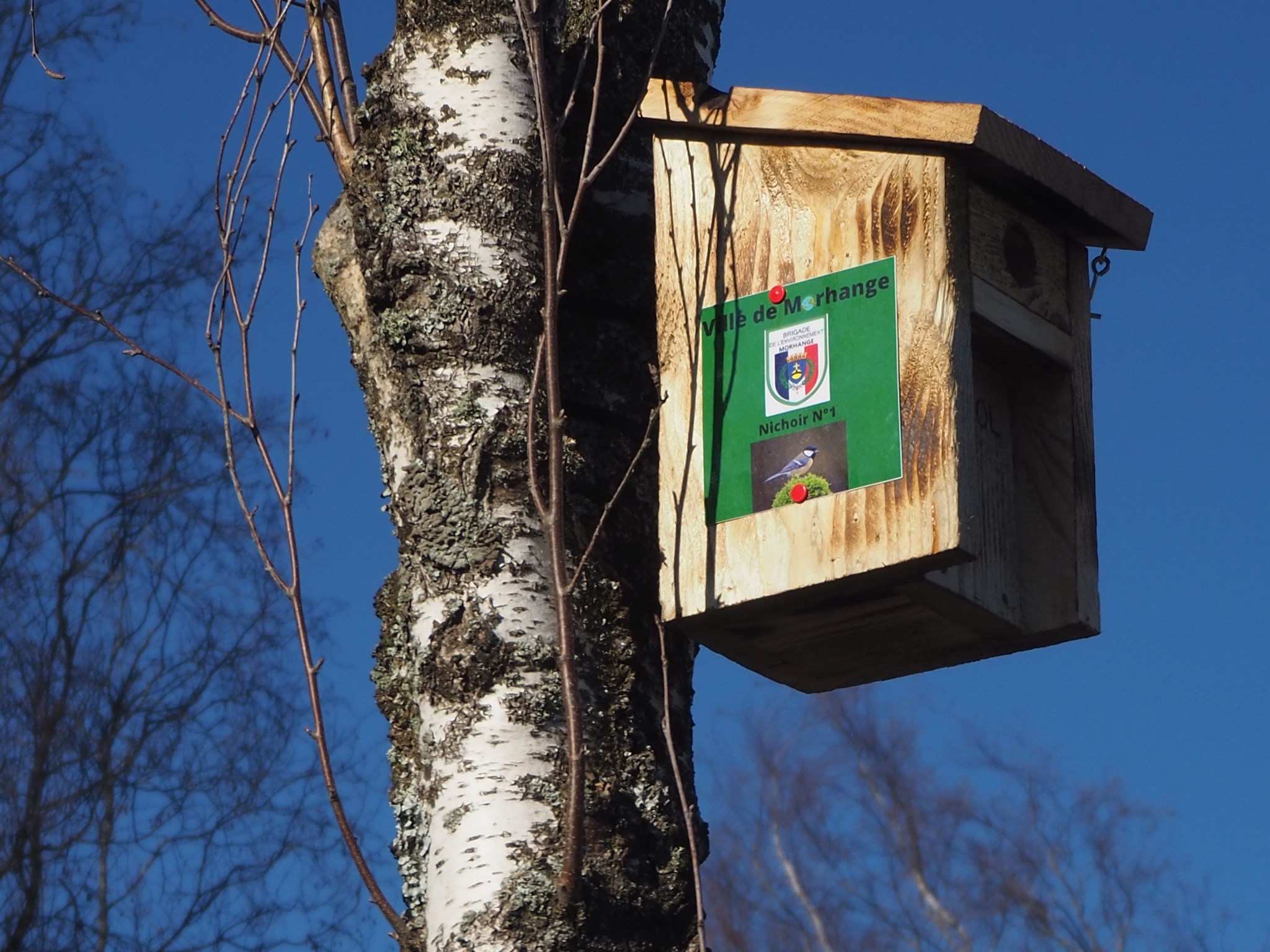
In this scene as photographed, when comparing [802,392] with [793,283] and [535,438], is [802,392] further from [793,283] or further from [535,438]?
[535,438]

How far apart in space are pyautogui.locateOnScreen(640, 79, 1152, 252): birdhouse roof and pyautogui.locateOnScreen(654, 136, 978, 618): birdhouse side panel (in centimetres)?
3

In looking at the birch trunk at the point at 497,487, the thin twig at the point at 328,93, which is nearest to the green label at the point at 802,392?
the birch trunk at the point at 497,487

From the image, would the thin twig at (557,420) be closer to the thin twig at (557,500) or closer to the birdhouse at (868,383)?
the thin twig at (557,500)

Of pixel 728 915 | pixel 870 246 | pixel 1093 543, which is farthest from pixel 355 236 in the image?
pixel 728 915

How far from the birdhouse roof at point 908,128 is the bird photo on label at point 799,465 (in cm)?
44

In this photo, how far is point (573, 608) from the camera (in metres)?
2.20

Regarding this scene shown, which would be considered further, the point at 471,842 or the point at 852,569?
the point at 852,569

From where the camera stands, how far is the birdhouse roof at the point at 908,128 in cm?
236

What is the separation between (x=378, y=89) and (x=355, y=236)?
0.71 ft

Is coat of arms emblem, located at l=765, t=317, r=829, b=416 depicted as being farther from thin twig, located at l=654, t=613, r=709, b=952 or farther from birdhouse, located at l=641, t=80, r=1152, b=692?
thin twig, located at l=654, t=613, r=709, b=952

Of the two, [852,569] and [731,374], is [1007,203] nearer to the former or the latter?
[731,374]

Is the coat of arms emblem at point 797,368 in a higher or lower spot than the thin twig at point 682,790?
higher

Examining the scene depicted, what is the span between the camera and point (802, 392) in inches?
92.6

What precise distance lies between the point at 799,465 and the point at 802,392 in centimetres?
10
